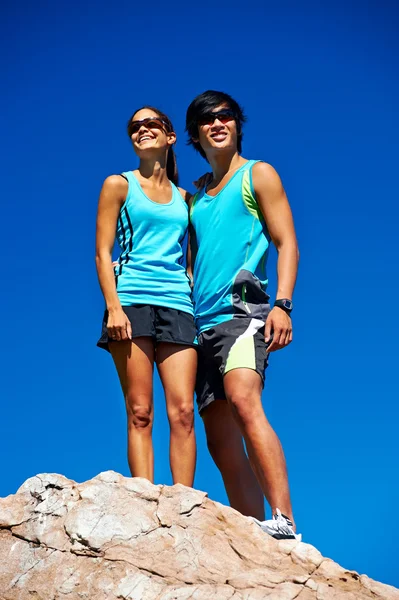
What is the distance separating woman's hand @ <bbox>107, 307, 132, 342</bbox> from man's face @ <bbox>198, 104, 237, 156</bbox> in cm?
150

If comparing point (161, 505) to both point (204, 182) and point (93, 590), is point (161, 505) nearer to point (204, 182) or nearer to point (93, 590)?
point (93, 590)

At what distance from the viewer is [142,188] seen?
6.43 m

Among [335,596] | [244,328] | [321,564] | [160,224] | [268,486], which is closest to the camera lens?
[335,596]

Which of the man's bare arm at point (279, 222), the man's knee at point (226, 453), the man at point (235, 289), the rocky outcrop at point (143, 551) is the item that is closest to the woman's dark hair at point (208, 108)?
the man at point (235, 289)

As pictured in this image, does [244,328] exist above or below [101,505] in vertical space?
above

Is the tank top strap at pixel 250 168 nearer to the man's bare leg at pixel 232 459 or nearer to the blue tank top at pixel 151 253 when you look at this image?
the blue tank top at pixel 151 253

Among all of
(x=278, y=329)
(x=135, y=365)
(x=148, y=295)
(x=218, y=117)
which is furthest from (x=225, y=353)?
(x=218, y=117)

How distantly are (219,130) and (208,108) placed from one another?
20 cm

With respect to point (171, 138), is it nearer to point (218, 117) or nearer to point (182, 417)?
point (218, 117)

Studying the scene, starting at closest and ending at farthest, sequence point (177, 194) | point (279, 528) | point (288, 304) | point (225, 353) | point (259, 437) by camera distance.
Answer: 1. point (279, 528)
2. point (259, 437)
3. point (225, 353)
4. point (288, 304)
5. point (177, 194)

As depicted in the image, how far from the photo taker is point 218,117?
21.0ft

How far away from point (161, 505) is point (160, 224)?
2223 mm

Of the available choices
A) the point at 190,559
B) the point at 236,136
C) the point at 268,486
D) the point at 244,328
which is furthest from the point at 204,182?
the point at 190,559

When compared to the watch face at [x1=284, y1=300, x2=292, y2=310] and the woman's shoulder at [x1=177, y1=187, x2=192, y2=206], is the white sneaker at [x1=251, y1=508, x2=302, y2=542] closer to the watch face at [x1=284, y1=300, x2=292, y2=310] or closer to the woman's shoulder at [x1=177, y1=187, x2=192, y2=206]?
the watch face at [x1=284, y1=300, x2=292, y2=310]
